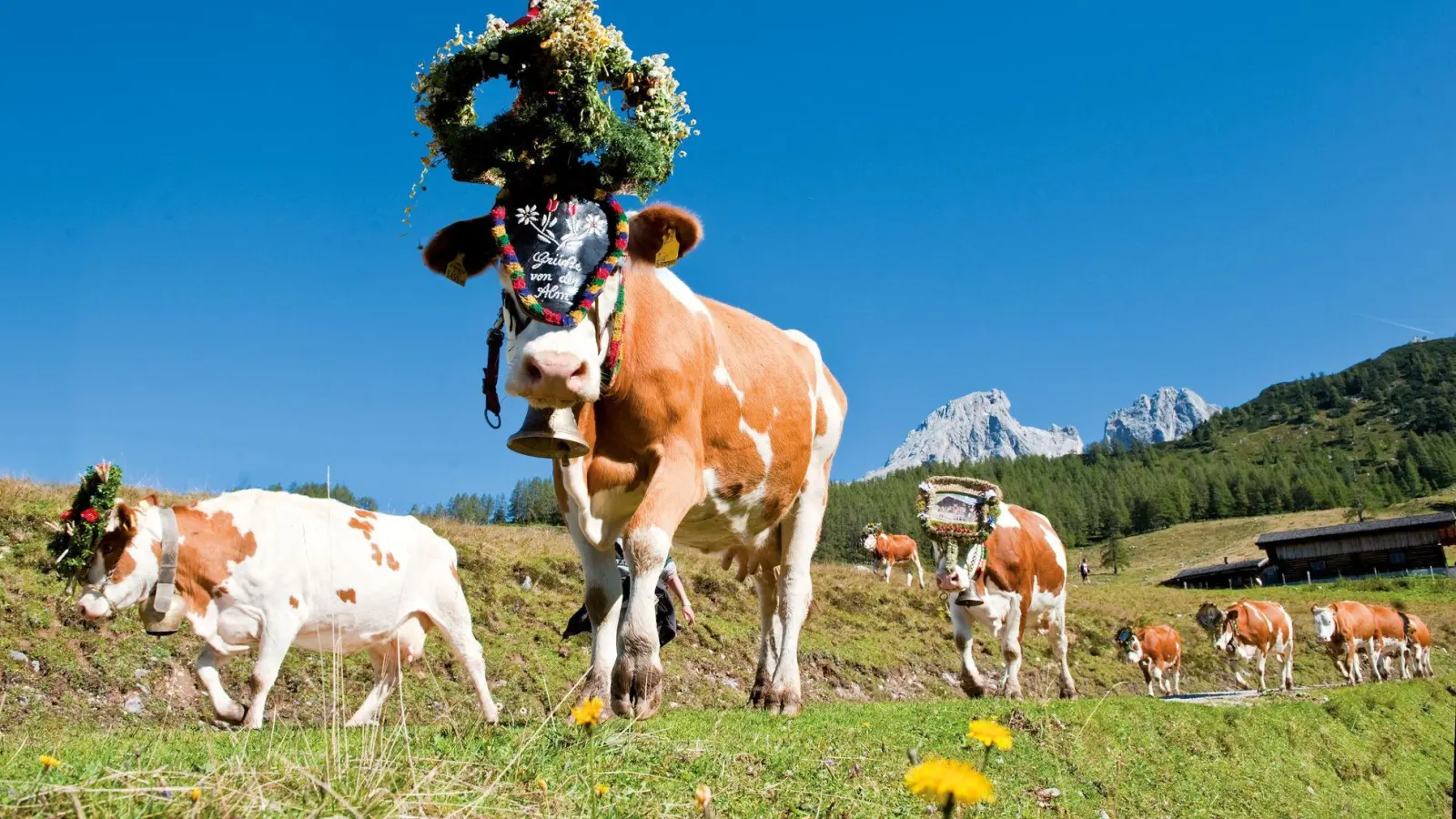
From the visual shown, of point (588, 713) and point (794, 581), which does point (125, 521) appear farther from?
point (588, 713)

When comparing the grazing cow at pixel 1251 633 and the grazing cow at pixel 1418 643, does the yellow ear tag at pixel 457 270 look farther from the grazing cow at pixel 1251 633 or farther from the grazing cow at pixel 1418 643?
the grazing cow at pixel 1418 643

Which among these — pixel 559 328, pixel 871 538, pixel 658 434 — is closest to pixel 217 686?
pixel 658 434

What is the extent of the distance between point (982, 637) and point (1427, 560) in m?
72.4

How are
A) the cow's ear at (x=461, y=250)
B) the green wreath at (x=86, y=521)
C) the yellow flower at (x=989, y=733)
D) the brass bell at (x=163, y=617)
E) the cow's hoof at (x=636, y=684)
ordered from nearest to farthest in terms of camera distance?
the yellow flower at (x=989, y=733) → the cow's hoof at (x=636, y=684) → the cow's ear at (x=461, y=250) → the green wreath at (x=86, y=521) → the brass bell at (x=163, y=617)

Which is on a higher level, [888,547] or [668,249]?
[888,547]

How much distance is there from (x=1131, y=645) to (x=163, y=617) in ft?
61.5

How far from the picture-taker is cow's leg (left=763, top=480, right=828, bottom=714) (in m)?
7.03

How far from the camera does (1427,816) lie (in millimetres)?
11289

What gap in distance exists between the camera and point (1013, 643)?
1277 cm

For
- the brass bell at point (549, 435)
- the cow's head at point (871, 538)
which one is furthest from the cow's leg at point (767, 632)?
the cow's head at point (871, 538)

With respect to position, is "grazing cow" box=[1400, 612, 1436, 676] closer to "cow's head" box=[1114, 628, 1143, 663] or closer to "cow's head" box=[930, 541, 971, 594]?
"cow's head" box=[1114, 628, 1143, 663]

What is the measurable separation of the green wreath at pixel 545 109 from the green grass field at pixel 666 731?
2.92 metres

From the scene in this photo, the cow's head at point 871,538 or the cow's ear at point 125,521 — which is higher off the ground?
the cow's head at point 871,538

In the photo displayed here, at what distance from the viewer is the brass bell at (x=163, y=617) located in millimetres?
7465
